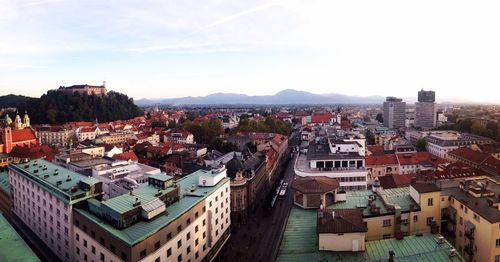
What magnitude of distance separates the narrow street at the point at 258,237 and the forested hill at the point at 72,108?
112 m

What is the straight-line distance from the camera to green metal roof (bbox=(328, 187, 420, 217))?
1187 inches

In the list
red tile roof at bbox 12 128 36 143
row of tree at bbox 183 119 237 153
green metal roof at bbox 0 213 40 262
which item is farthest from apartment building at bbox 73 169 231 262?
row of tree at bbox 183 119 237 153

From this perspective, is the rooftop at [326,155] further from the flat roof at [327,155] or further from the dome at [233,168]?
the dome at [233,168]

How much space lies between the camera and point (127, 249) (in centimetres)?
2417

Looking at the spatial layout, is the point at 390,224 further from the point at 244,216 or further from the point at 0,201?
the point at 0,201

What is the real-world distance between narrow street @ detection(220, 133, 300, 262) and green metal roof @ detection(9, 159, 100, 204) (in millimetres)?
15950

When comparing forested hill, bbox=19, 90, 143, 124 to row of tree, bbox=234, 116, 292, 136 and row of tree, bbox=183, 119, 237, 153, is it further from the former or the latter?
row of tree, bbox=234, 116, 292, 136

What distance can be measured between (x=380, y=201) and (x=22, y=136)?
82.1 metres

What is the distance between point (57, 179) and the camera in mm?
39156

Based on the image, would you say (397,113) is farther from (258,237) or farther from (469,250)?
(469,250)

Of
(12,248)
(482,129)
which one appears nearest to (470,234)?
(12,248)

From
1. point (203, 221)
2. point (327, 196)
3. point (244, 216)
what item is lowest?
point (244, 216)

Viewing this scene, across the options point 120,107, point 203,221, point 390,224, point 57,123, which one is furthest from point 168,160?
point 120,107

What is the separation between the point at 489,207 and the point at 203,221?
24.7 metres
